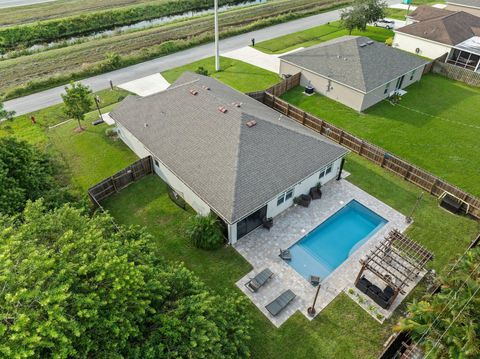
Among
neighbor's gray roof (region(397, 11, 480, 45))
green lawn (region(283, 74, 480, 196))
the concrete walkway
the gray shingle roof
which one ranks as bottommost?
the concrete walkway

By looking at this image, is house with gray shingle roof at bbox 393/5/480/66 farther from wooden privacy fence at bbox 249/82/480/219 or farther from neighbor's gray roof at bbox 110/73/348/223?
neighbor's gray roof at bbox 110/73/348/223

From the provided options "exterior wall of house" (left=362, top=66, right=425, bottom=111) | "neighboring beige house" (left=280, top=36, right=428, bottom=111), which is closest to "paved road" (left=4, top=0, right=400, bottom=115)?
"neighboring beige house" (left=280, top=36, right=428, bottom=111)

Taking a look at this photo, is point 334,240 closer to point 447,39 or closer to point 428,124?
point 428,124

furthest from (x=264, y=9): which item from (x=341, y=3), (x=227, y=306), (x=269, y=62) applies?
(x=227, y=306)

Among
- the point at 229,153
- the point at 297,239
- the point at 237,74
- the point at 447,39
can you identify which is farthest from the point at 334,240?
the point at 447,39

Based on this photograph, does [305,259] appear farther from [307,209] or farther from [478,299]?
[478,299]

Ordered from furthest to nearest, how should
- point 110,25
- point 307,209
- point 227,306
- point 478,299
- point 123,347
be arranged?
point 110,25 < point 307,209 < point 227,306 < point 478,299 < point 123,347

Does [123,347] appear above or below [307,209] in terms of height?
above
